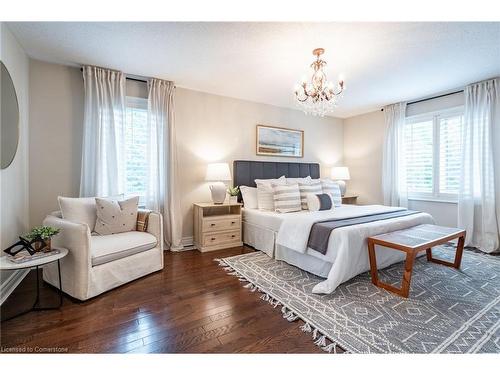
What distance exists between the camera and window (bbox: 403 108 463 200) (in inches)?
146

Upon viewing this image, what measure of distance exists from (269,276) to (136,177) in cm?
229

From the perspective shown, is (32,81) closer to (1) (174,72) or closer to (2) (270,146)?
(1) (174,72)

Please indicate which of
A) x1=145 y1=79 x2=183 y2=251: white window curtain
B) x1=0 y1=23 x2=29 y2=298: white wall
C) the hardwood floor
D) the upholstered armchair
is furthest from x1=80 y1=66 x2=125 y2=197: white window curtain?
the hardwood floor

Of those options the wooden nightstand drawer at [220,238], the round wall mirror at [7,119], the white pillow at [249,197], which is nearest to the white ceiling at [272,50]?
the round wall mirror at [7,119]

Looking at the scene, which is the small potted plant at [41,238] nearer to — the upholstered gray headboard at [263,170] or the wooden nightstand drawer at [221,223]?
the wooden nightstand drawer at [221,223]

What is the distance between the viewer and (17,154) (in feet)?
7.73

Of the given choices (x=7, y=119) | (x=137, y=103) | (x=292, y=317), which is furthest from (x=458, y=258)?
(x=7, y=119)

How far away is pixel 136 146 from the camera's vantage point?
127 inches

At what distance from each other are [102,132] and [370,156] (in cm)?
489

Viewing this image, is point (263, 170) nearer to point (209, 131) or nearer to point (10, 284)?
point (209, 131)

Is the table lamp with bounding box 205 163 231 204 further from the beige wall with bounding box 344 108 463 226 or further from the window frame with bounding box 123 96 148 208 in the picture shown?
the beige wall with bounding box 344 108 463 226

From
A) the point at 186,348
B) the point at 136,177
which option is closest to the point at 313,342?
the point at 186,348

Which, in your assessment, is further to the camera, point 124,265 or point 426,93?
point 426,93

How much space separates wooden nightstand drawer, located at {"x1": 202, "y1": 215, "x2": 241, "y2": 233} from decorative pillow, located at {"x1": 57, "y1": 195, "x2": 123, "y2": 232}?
53.5 inches
